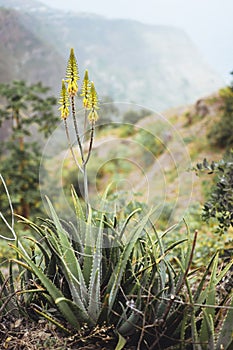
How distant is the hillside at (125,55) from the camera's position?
577cm

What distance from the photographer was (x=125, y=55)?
7410 mm

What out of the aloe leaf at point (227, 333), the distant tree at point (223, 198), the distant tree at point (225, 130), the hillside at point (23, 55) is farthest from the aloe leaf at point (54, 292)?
the hillside at point (23, 55)

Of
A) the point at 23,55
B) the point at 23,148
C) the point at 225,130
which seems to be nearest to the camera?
the point at 23,148

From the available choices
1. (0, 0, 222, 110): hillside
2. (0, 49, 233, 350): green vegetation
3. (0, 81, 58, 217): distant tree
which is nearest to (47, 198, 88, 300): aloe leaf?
Result: (0, 49, 233, 350): green vegetation

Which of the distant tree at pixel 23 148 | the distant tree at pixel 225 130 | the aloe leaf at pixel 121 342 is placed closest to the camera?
the aloe leaf at pixel 121 342

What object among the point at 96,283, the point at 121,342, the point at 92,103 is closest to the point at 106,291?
the point at 96,283

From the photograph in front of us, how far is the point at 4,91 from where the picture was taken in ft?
15.0

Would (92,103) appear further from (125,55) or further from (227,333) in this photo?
(125,55)

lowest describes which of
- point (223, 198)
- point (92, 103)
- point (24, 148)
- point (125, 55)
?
point (24, 148)

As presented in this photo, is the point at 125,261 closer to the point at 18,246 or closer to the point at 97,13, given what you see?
the point at 18,246

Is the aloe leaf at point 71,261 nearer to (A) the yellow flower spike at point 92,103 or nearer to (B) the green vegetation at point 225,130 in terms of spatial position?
(A) the yellow flower spike at point 92,103

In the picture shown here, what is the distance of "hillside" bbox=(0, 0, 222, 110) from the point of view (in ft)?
18.9

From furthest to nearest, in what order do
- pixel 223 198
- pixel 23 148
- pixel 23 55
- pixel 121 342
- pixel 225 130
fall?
pixel 23 55, pixel 225 130, pixel 23 148, pixel 223 198, pixel 121 342

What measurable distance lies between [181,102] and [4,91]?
3695mm
